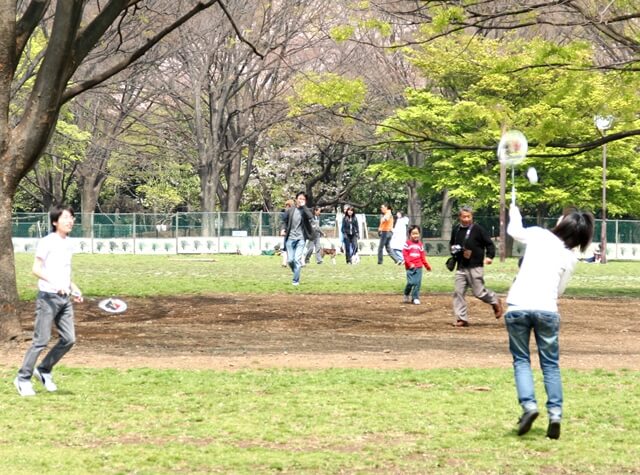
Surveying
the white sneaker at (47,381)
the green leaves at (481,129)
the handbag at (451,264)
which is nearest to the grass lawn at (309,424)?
the white sneaker at (47,381)

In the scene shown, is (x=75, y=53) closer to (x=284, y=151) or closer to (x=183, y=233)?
(x=183, y=233)

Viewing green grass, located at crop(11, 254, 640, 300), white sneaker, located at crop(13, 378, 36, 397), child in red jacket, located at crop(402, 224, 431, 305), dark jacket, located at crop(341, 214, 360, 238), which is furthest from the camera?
dark jacket, located at crop(341, 214, 360, 238)

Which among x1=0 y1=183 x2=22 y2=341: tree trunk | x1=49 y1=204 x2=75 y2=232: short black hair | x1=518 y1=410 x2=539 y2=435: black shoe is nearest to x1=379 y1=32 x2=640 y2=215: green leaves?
x1=0 y1=183 x2=22 y2=341: tree trunk

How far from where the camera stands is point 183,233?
51375mm

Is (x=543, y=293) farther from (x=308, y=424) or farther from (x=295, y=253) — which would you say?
(x=295, y=253)

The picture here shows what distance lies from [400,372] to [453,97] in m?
36.5

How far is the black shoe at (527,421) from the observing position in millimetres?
8336

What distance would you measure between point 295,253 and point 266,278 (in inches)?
159

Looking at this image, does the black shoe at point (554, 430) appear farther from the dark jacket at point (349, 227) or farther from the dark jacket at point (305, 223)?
the dark jacket at point (349, 227)

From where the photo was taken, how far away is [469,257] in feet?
56.8

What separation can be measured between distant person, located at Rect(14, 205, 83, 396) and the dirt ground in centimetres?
211

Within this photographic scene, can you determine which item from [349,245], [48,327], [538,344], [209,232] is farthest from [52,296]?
[209,232]

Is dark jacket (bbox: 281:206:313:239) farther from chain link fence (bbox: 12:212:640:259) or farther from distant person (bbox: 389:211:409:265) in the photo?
chain link fence (bbox: 12:212:640:259)

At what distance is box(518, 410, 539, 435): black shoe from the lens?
27.3ft
